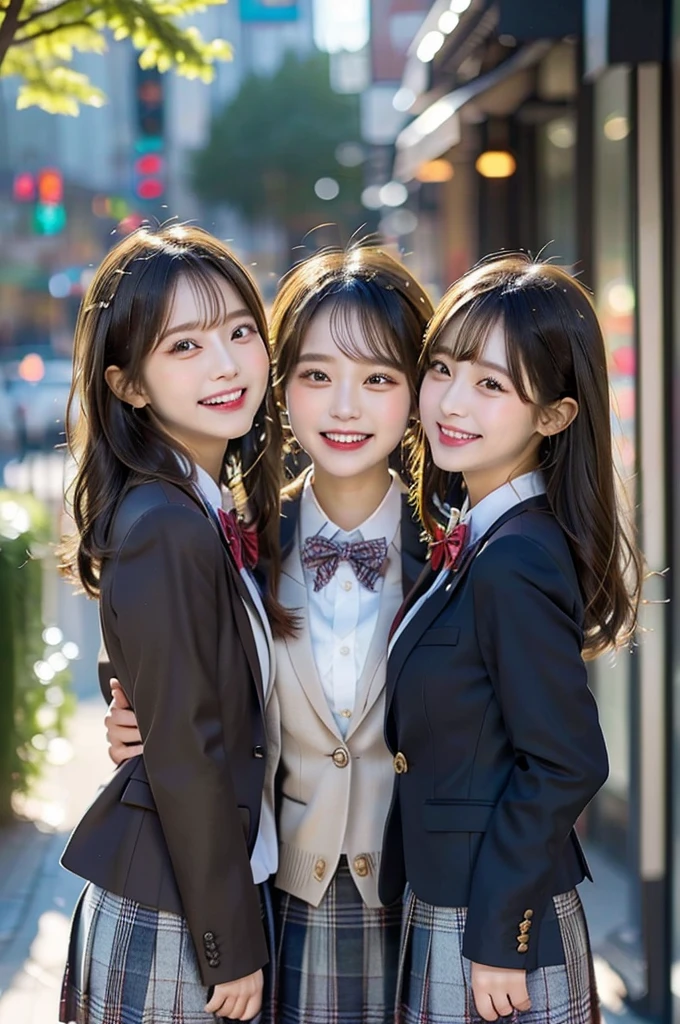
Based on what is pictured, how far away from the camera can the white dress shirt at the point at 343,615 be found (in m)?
2.37

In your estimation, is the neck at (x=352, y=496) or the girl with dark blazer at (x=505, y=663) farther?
the neck at (x=352, y=496)

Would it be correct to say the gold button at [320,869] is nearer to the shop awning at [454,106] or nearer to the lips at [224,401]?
the lips at [224,401]

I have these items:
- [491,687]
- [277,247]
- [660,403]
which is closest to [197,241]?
[491,687]

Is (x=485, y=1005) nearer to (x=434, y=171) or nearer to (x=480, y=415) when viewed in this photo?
(x=480, y=415)

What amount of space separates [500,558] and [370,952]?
826 mm

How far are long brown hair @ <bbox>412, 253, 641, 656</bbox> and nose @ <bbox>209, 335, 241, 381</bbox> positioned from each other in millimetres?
358

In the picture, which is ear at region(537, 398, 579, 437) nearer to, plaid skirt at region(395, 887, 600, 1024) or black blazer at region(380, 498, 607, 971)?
black blazer at region(380, 498, 607, 971)

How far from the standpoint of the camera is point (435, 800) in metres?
2.12

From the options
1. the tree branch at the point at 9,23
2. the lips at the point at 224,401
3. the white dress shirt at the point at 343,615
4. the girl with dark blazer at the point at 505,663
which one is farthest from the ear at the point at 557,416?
the tree branch at the point at 9,23

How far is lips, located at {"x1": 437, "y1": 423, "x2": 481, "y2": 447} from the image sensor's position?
7.29 feet

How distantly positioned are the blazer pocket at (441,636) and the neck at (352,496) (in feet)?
→ 1.49

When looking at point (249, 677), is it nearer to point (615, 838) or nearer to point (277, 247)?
point (615, 838)

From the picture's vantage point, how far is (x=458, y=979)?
2086mm

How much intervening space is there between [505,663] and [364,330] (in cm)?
72
